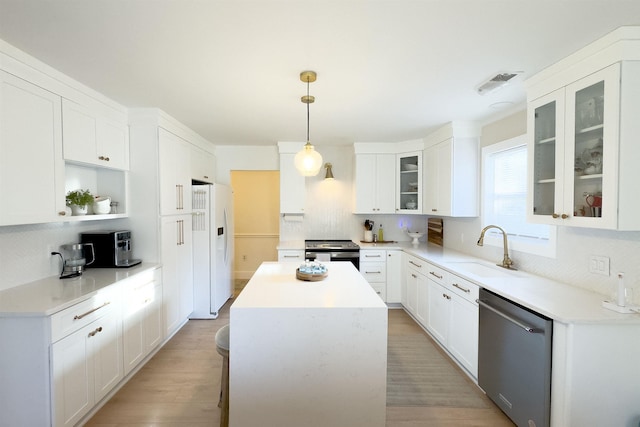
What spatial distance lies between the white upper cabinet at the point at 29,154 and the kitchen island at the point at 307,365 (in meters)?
1.55

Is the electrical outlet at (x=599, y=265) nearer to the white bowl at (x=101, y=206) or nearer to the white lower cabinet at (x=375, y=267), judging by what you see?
the white lower cabinet at (x=375, y=267)

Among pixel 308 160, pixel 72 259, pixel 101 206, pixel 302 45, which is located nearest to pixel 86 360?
pixel 72 259

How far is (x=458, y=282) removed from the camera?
103 inches

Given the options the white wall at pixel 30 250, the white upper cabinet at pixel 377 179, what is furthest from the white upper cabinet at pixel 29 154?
the white upper cabinet at pixel 377 179

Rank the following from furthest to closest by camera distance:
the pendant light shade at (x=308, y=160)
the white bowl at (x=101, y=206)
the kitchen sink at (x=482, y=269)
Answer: the kitchen sink at (x=482, y=269)
the white bowl at (x=101, y=206)
the pendant light shade at (x=308, y=160)

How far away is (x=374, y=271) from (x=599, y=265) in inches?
96.1

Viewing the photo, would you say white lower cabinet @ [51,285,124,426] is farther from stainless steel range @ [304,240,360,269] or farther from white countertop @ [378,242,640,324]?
white countertop @ [378,242,640,324]

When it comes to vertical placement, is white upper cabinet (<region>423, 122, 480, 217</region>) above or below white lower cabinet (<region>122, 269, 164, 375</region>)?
above

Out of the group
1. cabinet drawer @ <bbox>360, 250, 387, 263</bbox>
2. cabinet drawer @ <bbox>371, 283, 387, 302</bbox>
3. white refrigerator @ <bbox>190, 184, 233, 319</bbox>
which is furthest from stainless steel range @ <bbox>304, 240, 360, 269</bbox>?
white refrigerator @ <bbox>190, 184, 233, 319</bbox>

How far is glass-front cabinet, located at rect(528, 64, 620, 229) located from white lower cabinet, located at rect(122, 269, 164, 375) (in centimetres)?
328

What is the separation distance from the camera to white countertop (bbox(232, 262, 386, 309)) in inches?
65.8

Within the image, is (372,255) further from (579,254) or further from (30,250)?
(30,250)

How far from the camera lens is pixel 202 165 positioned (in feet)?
13.6

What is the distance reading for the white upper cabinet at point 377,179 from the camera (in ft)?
14.4
